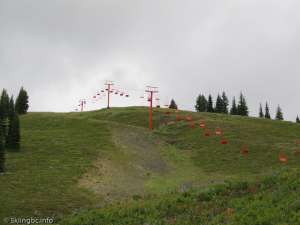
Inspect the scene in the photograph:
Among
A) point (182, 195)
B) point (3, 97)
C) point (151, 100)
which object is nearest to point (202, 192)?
point (182, 195)

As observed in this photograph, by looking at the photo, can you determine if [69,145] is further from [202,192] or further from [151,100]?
[202,192]

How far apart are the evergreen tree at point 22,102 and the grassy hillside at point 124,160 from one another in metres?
12.0

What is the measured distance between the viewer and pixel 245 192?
26328 mm

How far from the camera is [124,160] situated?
180 feet

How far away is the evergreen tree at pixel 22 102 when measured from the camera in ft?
324

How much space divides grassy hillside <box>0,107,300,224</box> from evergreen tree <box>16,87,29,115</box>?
12.0 metres

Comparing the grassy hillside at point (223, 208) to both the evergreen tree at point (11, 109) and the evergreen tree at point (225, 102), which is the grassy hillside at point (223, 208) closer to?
the evergreen tree at point (11, 109)

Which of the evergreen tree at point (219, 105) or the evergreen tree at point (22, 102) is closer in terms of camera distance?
the evergreen tree at point (22, 102)

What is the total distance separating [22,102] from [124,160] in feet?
167

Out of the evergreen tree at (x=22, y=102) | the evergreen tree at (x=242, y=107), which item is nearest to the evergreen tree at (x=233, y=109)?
the evergreen tree at (x=242, y=107)

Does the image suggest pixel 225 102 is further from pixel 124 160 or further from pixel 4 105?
pixel 124 160

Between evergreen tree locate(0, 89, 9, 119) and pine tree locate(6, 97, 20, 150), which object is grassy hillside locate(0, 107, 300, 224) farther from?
evergreen tree locate(0, 89, 9, 119)

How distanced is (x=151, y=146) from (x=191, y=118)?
20.8 meters

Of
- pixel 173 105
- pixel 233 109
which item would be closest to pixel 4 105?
pixel 173 105
